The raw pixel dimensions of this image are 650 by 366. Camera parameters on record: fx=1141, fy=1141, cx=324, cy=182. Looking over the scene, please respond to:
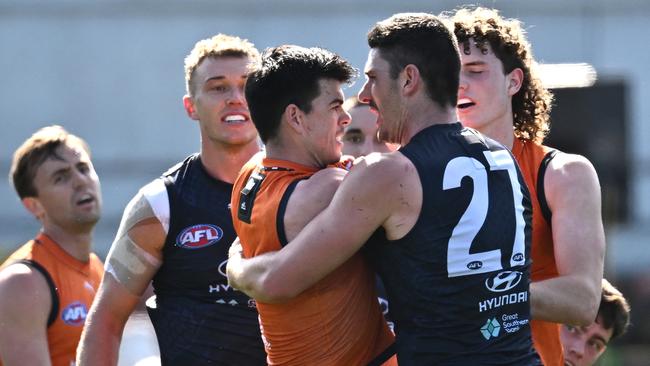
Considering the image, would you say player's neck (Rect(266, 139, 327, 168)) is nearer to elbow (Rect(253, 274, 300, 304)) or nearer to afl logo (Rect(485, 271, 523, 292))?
elbow (Rect(253, 274, 300, 304))

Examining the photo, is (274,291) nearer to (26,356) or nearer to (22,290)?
(26,356)

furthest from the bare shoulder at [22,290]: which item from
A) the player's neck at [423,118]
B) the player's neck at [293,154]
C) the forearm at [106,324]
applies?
the player's neck at [423,118]

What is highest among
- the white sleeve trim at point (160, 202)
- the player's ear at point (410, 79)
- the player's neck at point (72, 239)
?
the player's ear at point (410, 79)

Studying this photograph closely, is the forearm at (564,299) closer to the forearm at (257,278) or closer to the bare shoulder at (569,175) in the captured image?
the bare shoulder at (569,175)

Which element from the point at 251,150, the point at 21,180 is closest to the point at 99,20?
the point at 21,180

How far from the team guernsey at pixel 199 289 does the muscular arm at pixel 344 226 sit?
50.2 inches

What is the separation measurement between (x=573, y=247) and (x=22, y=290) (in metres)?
3.41

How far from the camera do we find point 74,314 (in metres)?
6.76

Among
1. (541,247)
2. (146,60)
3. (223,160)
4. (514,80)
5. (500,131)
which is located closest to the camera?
(541,247)

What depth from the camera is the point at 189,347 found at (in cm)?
535

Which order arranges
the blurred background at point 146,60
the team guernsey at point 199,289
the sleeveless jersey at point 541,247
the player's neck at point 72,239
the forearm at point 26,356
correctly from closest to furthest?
the sleeveless jersey at point 541,247 → the team guernsey at point 199,289 → the forearm at point 26,356 → the player's neck at point 72,239 → the blurred background at point 146,60

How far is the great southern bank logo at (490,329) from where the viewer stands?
4.02 m

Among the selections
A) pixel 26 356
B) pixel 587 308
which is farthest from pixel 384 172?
pixel 26 356

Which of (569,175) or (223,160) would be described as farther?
(223,160)
